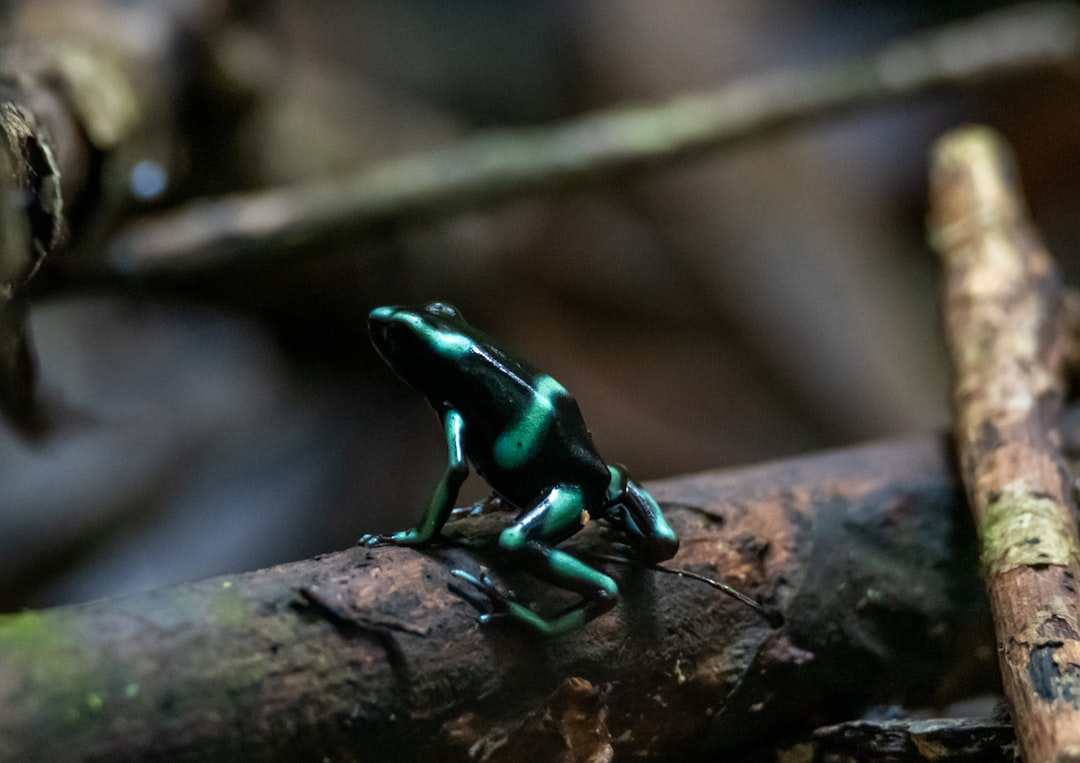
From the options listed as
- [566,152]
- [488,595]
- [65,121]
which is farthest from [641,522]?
[566,152]

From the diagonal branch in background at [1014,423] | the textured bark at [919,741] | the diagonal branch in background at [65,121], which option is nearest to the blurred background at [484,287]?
the diagonal branch in background at [65,121]

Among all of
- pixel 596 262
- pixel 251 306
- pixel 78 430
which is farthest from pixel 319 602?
pixel 596 262

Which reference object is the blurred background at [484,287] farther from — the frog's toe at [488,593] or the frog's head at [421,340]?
the frog's toe at [488,593]

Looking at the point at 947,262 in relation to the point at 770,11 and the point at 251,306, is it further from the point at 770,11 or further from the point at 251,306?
the point at 770,11

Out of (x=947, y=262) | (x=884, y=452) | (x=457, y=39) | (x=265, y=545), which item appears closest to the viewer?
(x=884, y=452)

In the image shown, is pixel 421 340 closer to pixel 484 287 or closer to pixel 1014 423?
pixel 1014 423
